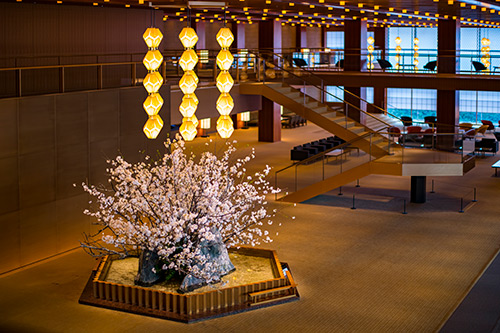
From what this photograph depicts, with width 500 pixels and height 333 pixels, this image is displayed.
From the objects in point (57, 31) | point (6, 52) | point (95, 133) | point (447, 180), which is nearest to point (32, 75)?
point (95, 133)

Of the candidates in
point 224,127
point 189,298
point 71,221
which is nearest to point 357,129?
point 71,221

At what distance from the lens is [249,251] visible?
630 inches

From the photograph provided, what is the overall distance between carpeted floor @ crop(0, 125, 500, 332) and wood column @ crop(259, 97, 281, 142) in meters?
12.0

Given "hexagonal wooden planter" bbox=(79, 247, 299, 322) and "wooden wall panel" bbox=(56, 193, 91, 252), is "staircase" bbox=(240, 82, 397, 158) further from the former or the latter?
"hexagonal wooden planter" bbox=(79, 247, 299, 322)

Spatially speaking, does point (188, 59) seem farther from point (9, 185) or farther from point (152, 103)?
point (9, 185)

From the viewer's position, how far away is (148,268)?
556 inches

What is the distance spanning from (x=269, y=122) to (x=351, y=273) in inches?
810

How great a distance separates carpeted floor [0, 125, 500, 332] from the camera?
13211mm

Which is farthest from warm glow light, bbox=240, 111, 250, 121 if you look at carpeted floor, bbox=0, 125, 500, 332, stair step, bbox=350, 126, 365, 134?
carpeted floor, bbox=0, 125, 500, 332

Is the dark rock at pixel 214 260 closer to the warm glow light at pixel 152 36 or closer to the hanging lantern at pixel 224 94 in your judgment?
the hanging lantern at pixel 224 94

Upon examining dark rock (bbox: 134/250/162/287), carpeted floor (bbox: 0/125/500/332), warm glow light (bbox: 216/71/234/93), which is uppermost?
warm glow light (bbox: 216/71/234/93)

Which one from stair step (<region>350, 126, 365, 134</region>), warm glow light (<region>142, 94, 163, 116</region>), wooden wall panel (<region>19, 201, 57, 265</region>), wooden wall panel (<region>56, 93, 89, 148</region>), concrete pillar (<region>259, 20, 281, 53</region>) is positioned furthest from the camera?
concrete pillar (<region>259, 20, 281, 53</region>)

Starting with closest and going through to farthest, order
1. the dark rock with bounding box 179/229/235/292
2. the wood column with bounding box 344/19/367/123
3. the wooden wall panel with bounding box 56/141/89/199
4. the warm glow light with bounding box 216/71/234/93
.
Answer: the dark rock with bounding box 179/229/235/292
the warm glow light with bounding box 216/71/234/93
the wooden wall panel with bounding box 56/141/89/199
the wood column with bounding box 344/19/367/123

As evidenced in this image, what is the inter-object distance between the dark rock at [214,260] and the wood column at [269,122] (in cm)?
2146
